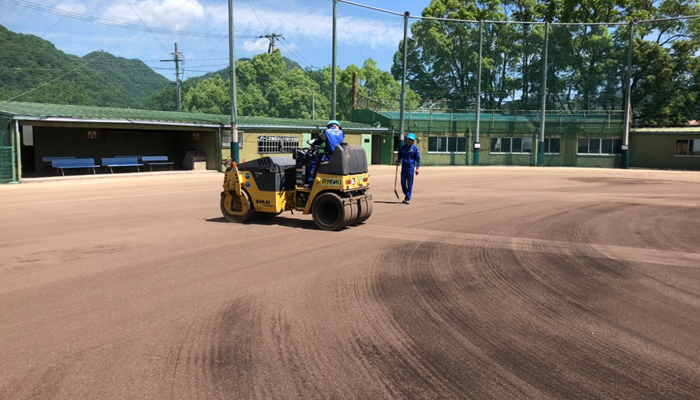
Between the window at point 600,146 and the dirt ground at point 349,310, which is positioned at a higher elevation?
the window at point 600,146

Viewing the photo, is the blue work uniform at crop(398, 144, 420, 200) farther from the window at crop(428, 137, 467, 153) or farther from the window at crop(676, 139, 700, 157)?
the window at crop(676, 139, 700, 157)

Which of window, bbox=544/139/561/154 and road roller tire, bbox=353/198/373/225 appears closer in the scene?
road roller tire, bbox=353/198/373/225

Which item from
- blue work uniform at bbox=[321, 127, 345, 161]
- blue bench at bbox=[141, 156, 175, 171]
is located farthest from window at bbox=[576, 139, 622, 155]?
blue work uniform at bbox=[321, 127, 345, 161]

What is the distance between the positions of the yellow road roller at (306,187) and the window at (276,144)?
2049 cm

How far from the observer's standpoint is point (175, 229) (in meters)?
10.5

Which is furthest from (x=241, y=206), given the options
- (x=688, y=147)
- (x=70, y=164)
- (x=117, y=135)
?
(x=688, y=147)

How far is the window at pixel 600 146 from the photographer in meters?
40.9

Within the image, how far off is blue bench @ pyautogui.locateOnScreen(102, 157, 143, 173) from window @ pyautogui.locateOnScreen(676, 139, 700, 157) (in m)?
35.6

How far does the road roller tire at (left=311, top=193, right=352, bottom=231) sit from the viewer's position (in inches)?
398

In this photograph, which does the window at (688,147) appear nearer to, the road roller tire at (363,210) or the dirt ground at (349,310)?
the dirt ground at (349,310)

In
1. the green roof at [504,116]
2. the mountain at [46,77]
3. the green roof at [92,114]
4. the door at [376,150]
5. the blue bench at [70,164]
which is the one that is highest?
the mountain at [46,77]

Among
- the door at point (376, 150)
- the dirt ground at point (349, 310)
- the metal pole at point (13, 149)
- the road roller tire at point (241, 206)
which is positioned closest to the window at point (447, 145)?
the door at point (376, 150)

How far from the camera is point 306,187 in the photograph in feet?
35.2

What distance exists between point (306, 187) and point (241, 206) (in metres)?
1.51
